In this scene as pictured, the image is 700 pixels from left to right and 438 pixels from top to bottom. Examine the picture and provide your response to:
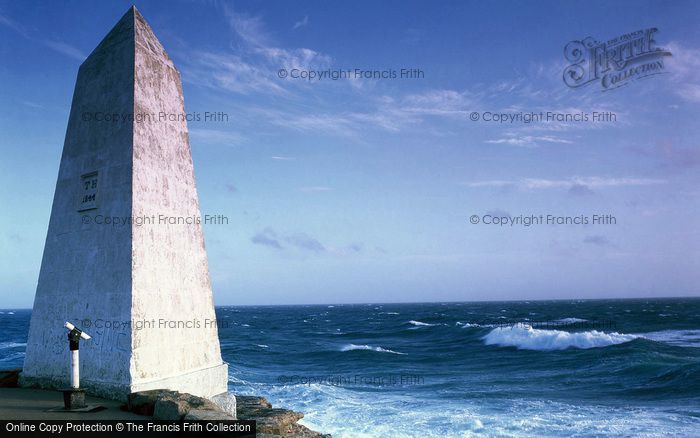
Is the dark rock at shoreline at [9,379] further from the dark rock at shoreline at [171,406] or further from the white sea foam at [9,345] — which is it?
the white sea foam at [9,345]

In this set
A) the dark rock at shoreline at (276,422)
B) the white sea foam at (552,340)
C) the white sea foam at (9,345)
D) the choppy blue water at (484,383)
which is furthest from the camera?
the white sea foam at (9,345)

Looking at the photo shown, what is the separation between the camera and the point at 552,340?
3941 cm

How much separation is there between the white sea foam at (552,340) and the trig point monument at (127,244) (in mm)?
35035

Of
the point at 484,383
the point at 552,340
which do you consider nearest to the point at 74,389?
the point at 484,383

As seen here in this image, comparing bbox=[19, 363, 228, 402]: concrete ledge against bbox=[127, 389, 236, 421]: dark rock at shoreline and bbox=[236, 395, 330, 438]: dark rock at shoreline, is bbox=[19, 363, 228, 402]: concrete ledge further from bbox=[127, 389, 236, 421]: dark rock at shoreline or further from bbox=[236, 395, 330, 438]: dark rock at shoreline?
bbox=[236, 395, 330, 438]: dark rock at shoreline

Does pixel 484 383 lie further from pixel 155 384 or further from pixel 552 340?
pixel 155 384

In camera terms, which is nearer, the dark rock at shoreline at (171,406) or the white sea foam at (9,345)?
the dark rock at shoreline at (171,406)

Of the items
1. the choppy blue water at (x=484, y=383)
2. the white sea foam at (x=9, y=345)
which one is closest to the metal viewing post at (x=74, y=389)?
the choppy blue water at (x=484, y=383)

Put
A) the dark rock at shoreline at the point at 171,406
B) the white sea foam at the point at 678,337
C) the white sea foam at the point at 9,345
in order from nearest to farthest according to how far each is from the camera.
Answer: the dark rock at shoreline at the point at 171,406
the white sea foam at the point at 678,337
the white sea foam at the point at 9,345

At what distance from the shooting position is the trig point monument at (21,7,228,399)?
6.54 metres

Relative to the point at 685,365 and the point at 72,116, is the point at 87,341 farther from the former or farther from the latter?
the point at 685,365

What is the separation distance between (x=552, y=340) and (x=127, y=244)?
38.8 meters

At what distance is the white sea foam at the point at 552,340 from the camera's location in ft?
124

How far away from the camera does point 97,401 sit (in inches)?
249
